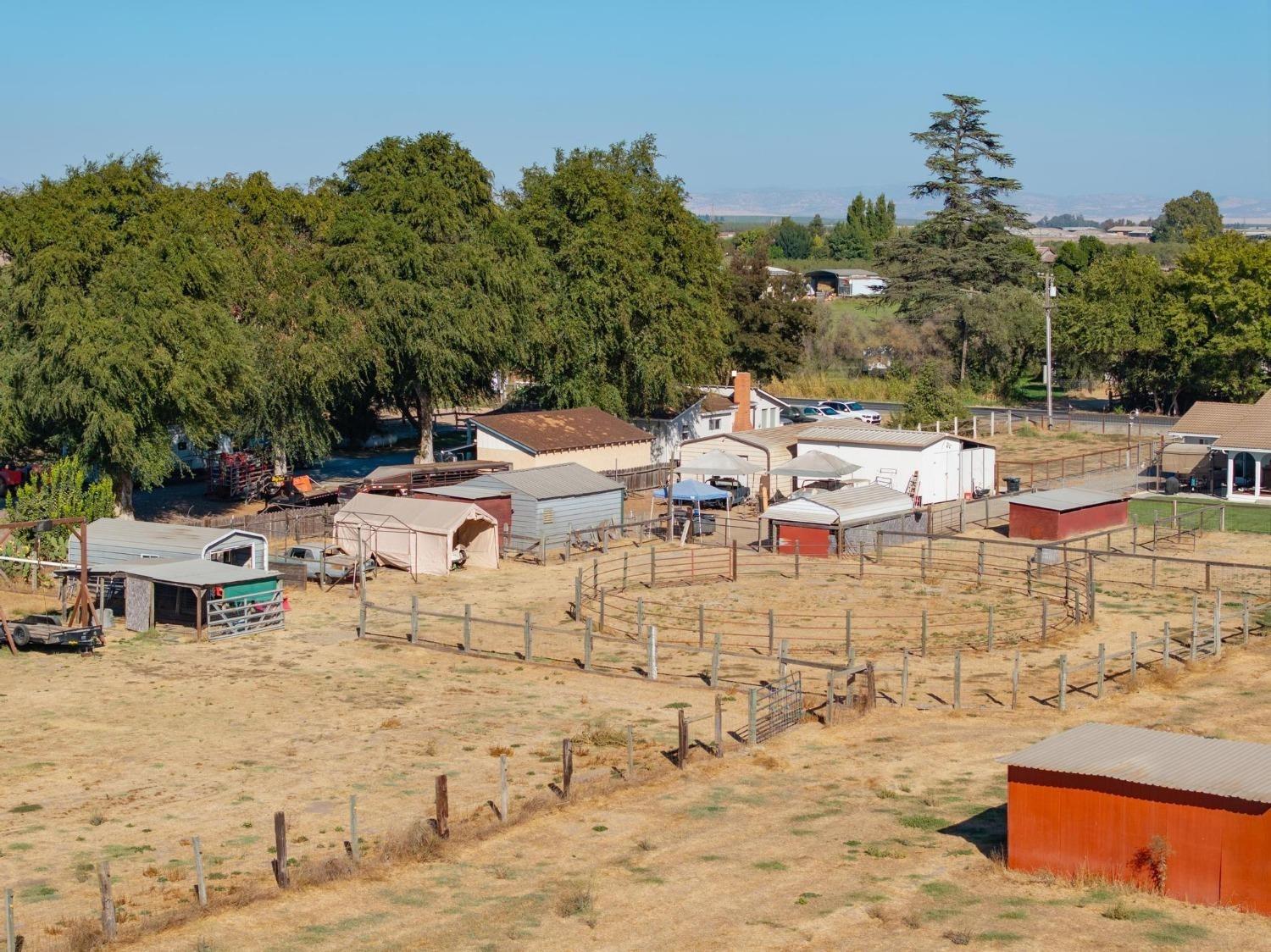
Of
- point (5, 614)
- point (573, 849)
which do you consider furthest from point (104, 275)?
point (573, 849)

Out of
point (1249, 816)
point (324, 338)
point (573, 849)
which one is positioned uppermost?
point (324, 338)

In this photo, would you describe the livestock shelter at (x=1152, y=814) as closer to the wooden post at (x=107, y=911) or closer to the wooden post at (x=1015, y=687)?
the wooden post at (x=1015, y=687)

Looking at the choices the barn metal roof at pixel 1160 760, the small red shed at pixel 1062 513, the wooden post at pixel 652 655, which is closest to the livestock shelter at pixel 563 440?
the small red shed at pixel 1062 513

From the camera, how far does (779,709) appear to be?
107 ft

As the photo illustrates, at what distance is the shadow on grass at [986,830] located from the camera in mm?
24766

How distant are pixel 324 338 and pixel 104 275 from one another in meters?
10.1

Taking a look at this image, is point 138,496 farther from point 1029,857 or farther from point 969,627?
point 1029,857

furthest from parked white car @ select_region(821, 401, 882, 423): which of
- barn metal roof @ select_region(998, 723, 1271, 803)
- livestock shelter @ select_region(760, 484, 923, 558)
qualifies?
barn metal roof @ select_region(998, 723, 1271, 803)

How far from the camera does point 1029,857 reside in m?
23.6

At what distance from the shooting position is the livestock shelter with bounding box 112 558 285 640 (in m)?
41.6

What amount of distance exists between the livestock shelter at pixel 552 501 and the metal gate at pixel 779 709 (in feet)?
63.8

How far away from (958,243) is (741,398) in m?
43.6

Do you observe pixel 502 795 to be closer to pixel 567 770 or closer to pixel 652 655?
pixel 567 770

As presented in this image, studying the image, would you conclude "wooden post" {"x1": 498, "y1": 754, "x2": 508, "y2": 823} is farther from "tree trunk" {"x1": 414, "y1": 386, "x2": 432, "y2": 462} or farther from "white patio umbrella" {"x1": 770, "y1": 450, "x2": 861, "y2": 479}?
"tree trunk" {"x1": 414, "y1": 386, "x2": 432, "y2": 462}
